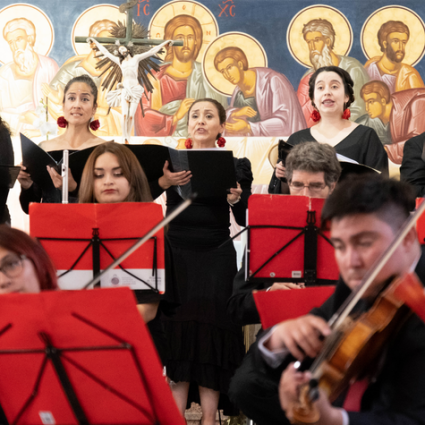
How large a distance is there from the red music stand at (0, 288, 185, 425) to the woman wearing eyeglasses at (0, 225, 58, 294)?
1.03 feet

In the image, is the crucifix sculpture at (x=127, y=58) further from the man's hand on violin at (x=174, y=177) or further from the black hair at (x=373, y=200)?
the black hair at (x=373, y=200)

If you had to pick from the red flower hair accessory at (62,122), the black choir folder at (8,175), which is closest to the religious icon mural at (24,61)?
the red flower hair accessory at (62,122)

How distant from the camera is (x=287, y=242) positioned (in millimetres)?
→ 2227

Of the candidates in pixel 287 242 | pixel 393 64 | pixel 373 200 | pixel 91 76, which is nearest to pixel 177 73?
pixel 91 76

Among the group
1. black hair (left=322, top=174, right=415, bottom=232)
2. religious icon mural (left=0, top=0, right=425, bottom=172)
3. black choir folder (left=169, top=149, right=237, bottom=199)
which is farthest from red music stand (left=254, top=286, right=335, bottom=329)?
religious icon mural (left=0, top=0, right=425, bottom=172)

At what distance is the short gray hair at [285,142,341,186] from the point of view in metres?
2.47

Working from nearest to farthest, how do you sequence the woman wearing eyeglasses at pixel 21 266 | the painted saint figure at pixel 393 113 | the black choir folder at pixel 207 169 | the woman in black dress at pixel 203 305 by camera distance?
the woman wearing eyeglasses at pixel 21 266 → the black choir folder at pixel 207 169 → the woman in black dress at pixel 203 305 → the painted saint figure at pixel 393 113

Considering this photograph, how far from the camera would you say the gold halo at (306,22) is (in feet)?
16.3

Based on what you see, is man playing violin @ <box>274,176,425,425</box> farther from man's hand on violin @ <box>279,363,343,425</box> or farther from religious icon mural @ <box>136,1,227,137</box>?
religious icon mural @ <box>136,1,227,137</box>

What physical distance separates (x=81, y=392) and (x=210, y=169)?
152cm

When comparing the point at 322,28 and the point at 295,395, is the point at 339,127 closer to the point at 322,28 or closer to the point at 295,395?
the point at 322,28

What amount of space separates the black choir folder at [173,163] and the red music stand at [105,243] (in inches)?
20.5

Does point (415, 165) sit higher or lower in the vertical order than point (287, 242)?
higher

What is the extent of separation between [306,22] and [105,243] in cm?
356
